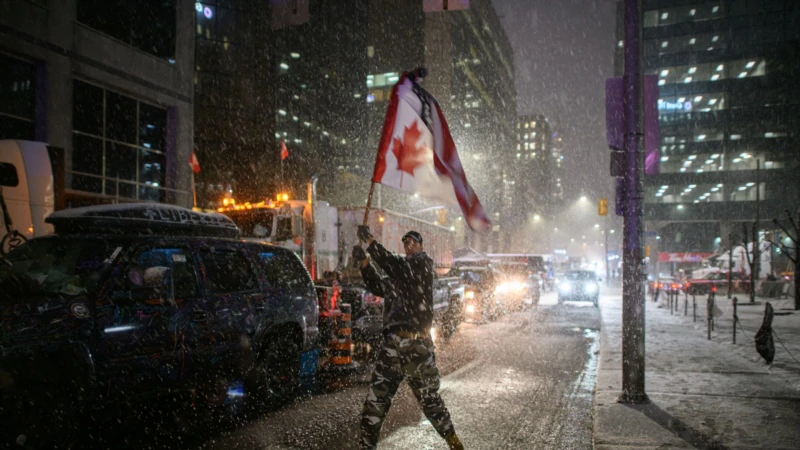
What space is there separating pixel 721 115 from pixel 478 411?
75.6 metres

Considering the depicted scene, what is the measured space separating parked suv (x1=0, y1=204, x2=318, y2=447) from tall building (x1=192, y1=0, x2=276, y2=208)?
142ft

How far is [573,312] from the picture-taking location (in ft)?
75.4

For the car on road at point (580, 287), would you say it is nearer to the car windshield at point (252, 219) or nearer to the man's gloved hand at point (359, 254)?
the car windshield at point (252, 219)

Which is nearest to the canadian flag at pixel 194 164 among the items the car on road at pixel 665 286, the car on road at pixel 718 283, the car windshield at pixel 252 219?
the car windshield at pixel 252 219

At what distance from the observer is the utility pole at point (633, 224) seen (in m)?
6.92

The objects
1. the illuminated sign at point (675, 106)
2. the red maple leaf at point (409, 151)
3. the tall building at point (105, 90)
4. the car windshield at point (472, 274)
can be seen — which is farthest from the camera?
the illuminated sign at point (675, 106)

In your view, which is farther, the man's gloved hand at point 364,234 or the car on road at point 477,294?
the car on road at point 477,294

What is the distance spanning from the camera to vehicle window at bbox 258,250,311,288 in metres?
7.33

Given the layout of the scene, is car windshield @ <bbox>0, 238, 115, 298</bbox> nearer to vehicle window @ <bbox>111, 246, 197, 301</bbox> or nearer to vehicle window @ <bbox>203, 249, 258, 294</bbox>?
vehicle window @ <bbox>111, 246, 197, 301</bbox>

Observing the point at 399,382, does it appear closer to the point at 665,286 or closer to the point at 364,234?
the point at 364,234

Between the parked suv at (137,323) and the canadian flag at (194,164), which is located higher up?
the canadian flag at (194,164)

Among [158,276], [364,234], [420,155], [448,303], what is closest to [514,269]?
[448,303]

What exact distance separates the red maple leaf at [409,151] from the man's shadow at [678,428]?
3.72 metres

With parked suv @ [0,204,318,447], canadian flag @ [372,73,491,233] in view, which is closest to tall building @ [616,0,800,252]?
canadian flag @ [372,73,491,233]
